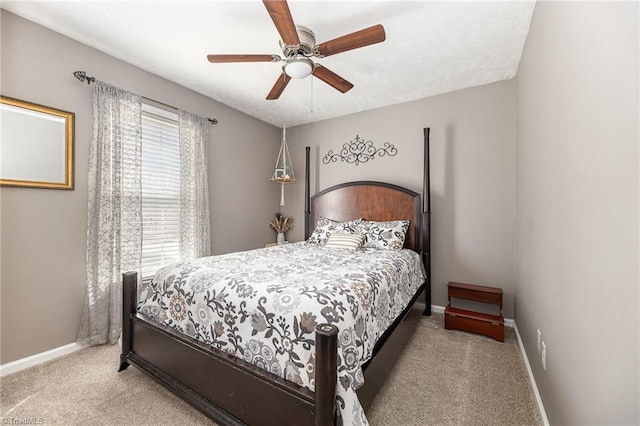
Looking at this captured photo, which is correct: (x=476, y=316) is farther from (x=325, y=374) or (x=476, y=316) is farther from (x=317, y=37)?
(x=317, y=37)

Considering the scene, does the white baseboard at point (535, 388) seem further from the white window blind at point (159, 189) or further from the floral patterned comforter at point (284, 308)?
the white window blind at point (159, 189)

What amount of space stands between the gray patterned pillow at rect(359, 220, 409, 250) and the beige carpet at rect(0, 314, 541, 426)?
1.10 m

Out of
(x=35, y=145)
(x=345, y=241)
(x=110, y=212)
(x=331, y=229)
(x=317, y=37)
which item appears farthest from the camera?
(x=331, y=229)

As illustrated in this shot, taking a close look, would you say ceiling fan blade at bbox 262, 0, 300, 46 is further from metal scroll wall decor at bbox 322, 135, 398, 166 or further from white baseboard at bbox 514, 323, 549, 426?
white baseboard at bbox 514, 323, 549, 426

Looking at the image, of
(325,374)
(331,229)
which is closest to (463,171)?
(331,229)

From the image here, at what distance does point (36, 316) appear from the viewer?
2.15 meters

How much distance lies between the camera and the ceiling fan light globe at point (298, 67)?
1896 mm

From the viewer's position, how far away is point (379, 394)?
71.1 inches

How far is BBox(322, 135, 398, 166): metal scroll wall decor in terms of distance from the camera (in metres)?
3.69

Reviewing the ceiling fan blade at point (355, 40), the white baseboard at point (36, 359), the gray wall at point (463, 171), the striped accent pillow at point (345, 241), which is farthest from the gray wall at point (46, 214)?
the gray wall at point (463, 171)

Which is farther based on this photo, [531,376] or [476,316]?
[476,316]

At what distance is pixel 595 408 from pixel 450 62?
9.03 ft

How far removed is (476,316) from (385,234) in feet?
3.89

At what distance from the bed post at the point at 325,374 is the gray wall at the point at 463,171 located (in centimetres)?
256
